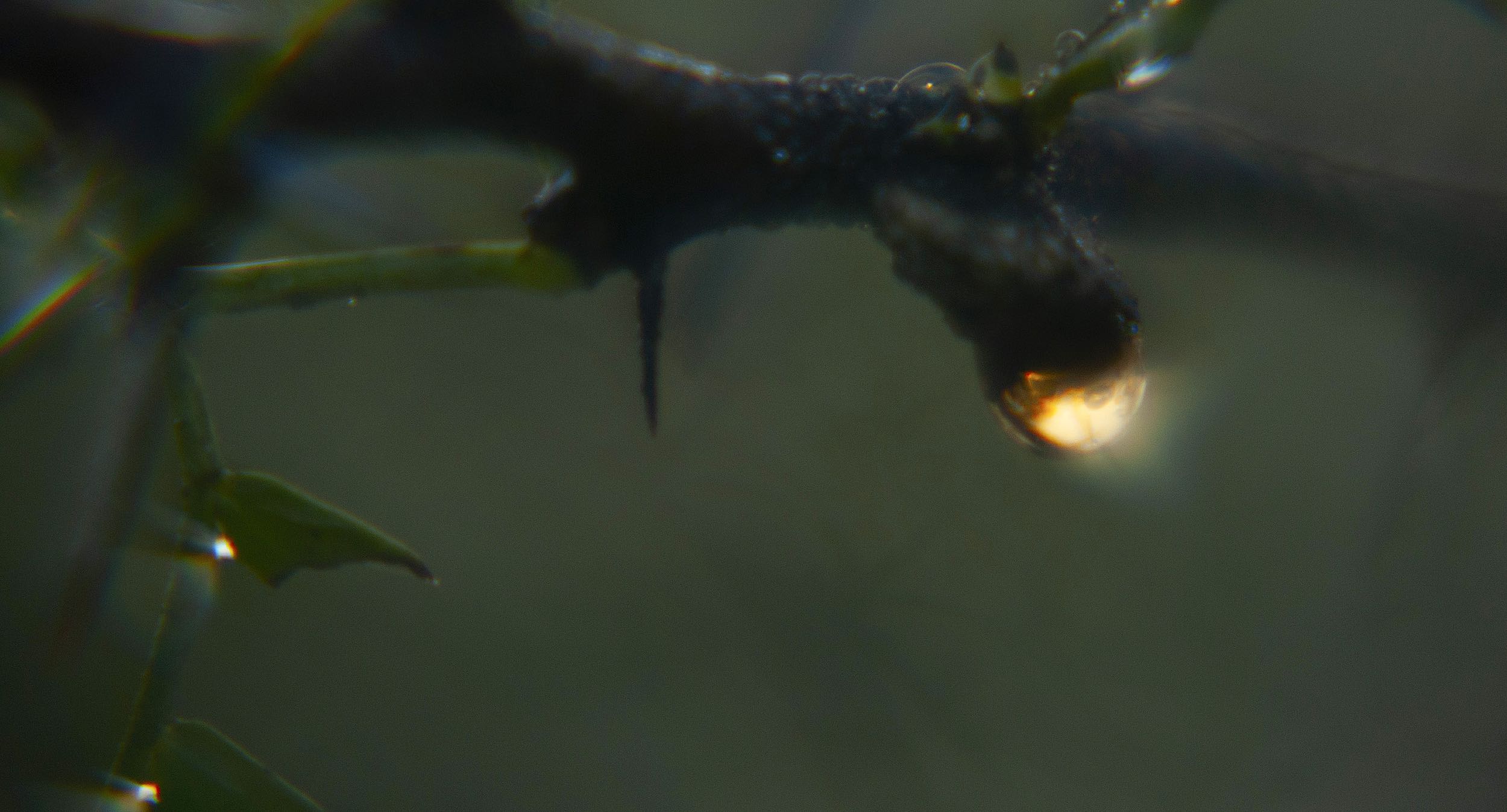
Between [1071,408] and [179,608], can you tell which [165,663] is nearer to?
[179,608]

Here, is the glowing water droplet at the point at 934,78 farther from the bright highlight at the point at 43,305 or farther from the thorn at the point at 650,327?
the bright highlight at the point at 43,305

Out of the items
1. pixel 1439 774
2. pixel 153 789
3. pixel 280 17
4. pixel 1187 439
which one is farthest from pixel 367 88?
pixel 1439 774

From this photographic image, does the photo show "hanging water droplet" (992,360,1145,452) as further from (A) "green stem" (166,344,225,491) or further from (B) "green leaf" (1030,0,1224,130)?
(A) "green stem" (166,344,225,491)

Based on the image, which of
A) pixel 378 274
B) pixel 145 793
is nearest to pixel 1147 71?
pixel 378 274

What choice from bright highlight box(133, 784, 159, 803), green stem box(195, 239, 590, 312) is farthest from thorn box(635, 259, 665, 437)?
bright highlight box(133, 784, 159, 803)

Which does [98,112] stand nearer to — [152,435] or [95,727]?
[152,435]

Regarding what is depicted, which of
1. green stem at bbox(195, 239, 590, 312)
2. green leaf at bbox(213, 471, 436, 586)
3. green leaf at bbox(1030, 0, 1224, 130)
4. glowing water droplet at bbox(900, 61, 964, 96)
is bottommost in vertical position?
green leaf at bbox(213, 471, 436, 586)
